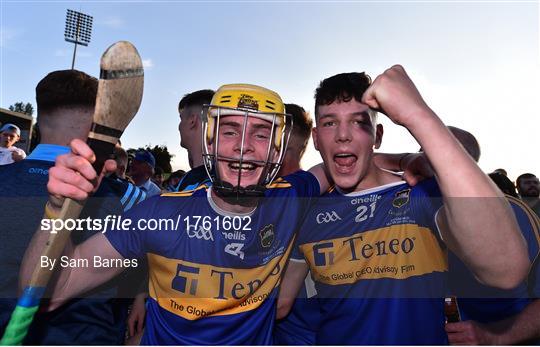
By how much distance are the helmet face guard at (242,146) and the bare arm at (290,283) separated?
1.98ft

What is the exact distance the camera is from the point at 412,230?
82.4 inches

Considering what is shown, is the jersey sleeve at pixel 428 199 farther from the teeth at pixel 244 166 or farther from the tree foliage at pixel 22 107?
the tree foliage at pixel 22 107

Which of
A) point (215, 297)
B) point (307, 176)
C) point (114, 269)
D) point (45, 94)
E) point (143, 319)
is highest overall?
point (45, 94)

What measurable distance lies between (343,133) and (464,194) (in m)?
1.17

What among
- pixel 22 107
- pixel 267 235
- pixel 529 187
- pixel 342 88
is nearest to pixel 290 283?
pixel 267 235

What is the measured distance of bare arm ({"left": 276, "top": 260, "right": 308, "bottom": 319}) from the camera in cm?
252

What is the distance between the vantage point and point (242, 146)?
2096mm

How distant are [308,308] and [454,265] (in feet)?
3.65

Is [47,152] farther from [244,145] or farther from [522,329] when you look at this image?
[522,329]

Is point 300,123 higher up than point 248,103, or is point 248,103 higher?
point 300,123

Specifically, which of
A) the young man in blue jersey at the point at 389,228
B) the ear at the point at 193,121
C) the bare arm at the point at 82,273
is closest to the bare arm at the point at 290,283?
the young man in blue jersey at the point at 389,228

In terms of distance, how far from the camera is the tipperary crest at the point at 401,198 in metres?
2.16

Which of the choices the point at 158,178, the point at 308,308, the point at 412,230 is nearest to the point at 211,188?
the point at 412,230

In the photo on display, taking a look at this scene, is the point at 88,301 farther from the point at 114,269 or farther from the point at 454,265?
the point at 454,265
